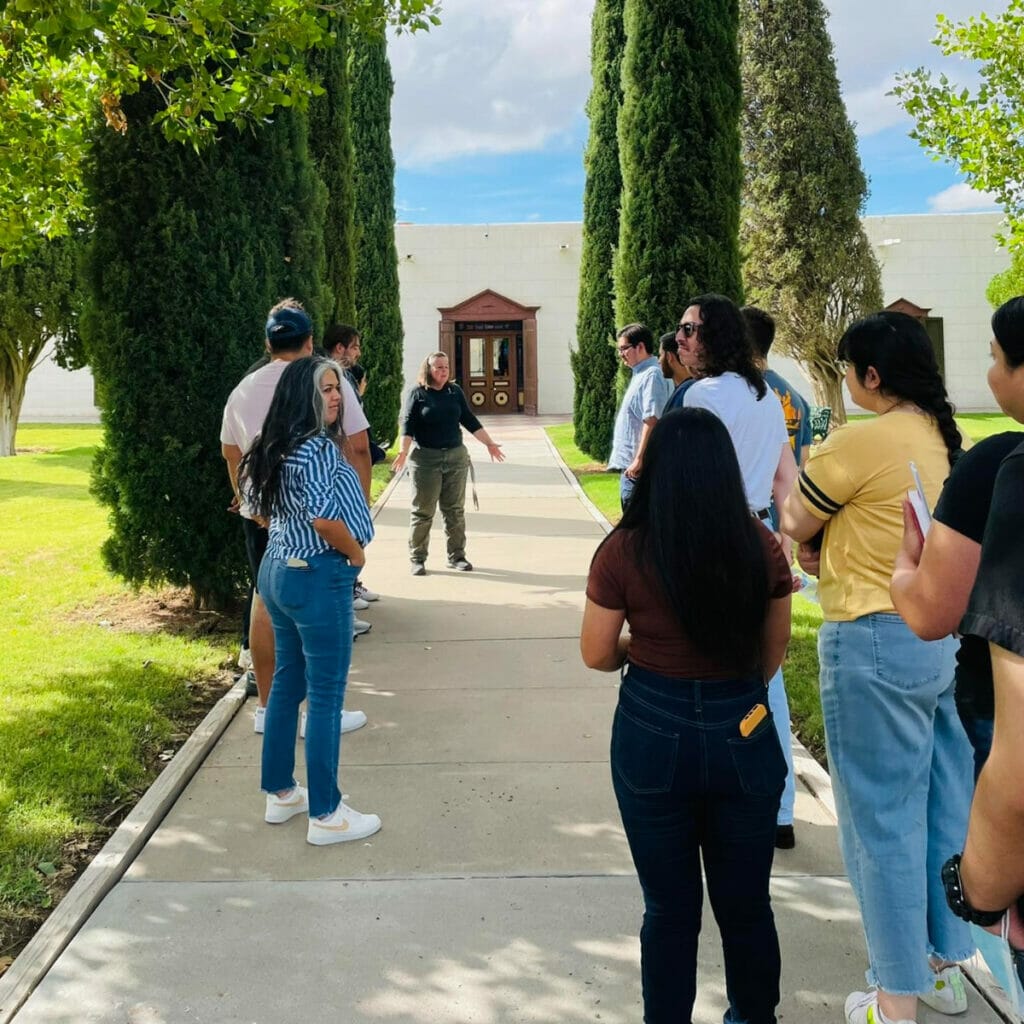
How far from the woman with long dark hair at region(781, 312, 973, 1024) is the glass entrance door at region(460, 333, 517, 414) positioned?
30.3 meters

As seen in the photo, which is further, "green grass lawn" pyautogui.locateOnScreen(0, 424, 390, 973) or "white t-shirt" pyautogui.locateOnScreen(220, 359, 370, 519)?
"white t-shirt" pyautogui.locateOnScreen(220, 359, 370, 519)

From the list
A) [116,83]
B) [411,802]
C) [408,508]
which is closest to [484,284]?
[408,508]

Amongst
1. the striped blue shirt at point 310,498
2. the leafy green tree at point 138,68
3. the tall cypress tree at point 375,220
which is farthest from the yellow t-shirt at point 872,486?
the tall cypress tree at point 375,220

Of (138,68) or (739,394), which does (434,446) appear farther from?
(739,394)

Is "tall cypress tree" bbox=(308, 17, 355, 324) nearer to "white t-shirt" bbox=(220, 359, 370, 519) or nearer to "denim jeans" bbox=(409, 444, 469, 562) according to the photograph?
"denim jeans" bbox=(409, 444, 469, 562)

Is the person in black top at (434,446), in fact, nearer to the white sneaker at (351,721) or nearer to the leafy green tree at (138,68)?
the leafy green tree at (138,68)

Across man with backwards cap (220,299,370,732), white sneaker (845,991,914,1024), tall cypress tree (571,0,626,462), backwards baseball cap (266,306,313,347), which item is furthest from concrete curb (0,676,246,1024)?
tall cypress tree (571,0,626,462)

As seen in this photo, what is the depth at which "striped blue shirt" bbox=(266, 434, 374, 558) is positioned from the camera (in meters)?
3.69

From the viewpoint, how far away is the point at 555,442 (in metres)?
23.5

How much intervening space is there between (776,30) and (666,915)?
76.2ft

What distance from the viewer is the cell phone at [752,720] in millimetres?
2393

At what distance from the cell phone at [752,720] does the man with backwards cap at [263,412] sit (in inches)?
107

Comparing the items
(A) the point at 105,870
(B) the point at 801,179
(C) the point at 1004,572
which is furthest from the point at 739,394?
(B) the point at 801,179

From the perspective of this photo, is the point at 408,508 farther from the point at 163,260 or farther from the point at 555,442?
the point at 555,442
